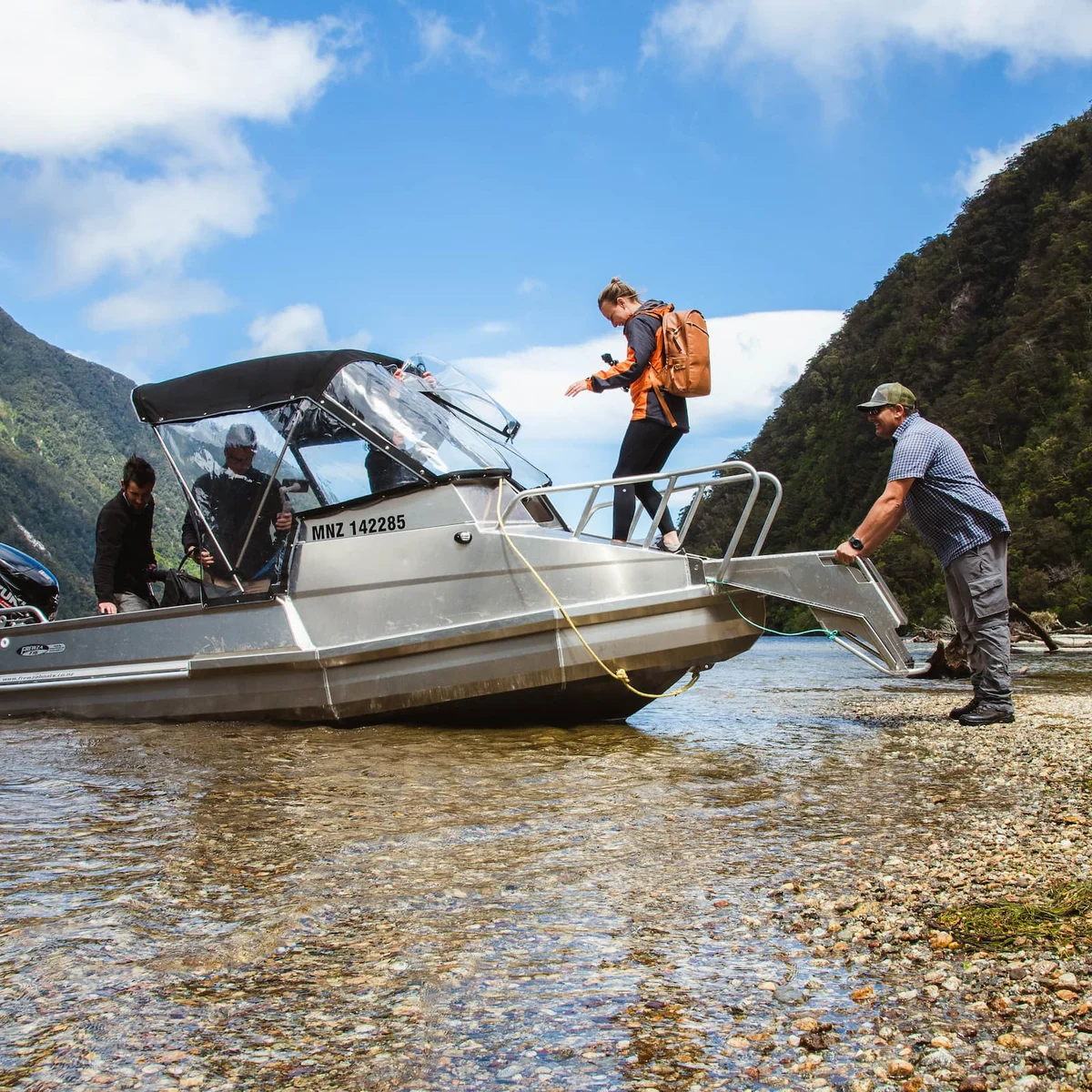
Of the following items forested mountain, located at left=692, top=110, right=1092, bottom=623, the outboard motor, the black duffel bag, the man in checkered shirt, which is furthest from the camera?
forested mountain, located at left=692, top=110, right=1092, bottom=623

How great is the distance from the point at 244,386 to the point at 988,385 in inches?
2736

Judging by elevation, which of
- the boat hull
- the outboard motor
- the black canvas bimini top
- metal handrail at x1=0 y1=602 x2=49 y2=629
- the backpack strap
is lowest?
the boat hull

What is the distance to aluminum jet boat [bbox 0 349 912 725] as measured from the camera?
20.7ft

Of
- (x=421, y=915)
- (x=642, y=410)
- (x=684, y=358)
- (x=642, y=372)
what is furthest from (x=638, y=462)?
(x=421, y=915)

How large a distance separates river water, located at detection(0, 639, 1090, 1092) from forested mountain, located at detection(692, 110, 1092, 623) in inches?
1488

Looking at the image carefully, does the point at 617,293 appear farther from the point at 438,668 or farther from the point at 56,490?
the point at 56,490

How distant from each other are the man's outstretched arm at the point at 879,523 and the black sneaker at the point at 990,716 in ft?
4.51

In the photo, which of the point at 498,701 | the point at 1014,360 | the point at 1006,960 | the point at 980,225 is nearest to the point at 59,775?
the point at 498,701

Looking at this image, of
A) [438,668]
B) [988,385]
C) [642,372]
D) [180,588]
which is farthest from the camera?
[988,385]

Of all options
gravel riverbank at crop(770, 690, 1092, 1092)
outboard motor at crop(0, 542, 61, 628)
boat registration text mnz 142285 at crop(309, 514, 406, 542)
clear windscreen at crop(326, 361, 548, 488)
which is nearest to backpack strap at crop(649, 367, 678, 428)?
clear windscreen at crop(326, 361, 548, 488)

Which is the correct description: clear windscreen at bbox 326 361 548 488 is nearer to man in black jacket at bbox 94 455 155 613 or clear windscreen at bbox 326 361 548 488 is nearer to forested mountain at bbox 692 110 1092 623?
man in black jacket at bbox 94 455 155 613

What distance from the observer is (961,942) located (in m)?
2.48

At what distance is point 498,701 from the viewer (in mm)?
6590

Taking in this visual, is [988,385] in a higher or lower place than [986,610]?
higher
